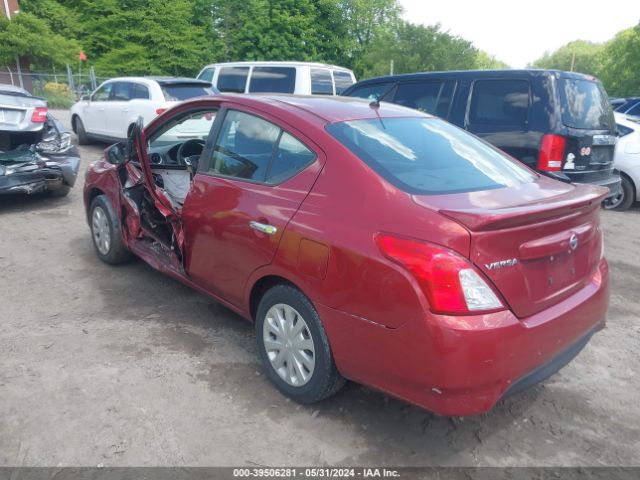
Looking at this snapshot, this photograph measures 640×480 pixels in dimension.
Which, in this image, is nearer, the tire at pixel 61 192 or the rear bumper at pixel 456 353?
the rear bumper at pixel 456 353

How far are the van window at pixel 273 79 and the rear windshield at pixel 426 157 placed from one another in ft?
27.1

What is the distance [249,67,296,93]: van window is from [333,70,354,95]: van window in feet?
3.55

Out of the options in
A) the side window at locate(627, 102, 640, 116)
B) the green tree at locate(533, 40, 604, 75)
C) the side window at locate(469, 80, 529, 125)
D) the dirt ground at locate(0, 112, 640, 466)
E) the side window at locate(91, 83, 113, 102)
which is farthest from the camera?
the green tree at locate(533, 40, 604, 75)

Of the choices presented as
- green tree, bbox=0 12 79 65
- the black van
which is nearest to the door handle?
the black van

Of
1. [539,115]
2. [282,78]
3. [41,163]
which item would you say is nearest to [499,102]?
[539,115]

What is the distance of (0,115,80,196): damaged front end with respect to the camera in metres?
6.37

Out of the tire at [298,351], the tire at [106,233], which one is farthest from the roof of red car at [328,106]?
the tire at [106,233]

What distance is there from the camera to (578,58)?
74312 millimetres

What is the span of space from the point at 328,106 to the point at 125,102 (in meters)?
8.58

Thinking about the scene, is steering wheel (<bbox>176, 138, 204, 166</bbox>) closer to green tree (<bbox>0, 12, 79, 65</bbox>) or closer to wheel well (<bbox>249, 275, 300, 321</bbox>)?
wheel well (<bbox>249, 275, 300, 321</bbox>)

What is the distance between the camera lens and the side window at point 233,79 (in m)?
11.7

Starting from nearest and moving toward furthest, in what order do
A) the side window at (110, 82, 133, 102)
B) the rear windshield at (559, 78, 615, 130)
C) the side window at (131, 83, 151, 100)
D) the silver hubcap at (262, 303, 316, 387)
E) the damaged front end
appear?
the silver hubcap at (262, 303, 316, 387), the rear windshield at (559, 78, 615, 130), the damaged front end, the side window at (131, 83, 151, 100), the side window at (110, 82, 133, 102)

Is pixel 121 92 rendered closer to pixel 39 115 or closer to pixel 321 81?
pixel 321 81

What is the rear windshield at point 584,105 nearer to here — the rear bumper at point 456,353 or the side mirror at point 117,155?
the rear bumper at point 456,353
